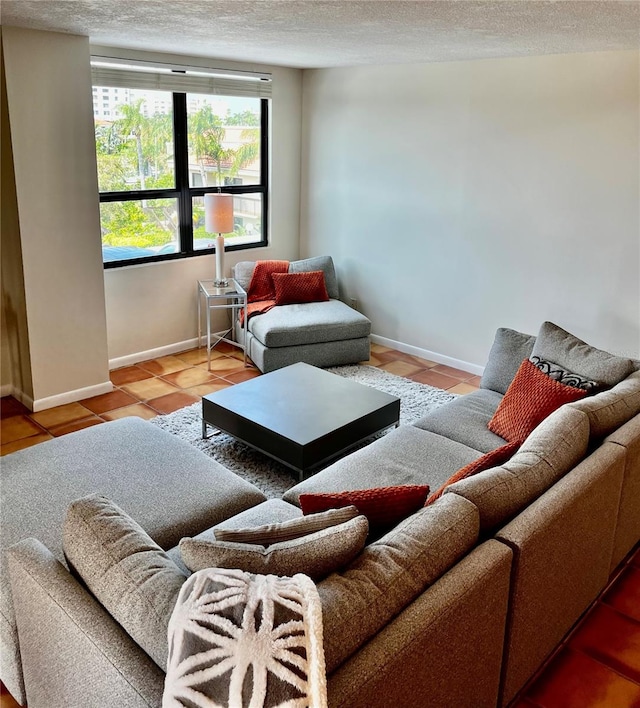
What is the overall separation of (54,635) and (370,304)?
168 inches

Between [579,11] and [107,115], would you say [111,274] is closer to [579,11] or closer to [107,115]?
[107,115]

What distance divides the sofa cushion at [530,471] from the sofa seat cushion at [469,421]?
599 millimetres

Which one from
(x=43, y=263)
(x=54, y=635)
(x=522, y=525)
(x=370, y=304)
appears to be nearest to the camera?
(x=54, y=635)

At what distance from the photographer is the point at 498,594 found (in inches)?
74.1

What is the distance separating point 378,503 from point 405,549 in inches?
9.5

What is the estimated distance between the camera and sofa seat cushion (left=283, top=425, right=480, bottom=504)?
2.73m

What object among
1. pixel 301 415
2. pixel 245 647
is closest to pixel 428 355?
pixel 301 415

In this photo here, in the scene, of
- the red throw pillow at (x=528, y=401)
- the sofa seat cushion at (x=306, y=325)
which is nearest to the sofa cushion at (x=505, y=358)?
the red throw pillow at (x=528, y=401)

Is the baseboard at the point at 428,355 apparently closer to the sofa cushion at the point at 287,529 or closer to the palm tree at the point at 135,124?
the palm tree at the point at 135,124

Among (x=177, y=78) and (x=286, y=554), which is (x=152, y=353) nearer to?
(x=177, y=78)

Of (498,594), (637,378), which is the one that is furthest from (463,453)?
(498,594)

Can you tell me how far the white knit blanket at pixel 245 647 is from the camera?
1.30m

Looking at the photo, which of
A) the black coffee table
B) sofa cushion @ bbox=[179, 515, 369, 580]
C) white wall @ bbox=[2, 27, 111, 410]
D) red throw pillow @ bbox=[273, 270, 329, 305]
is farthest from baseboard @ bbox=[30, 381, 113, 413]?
sofa cushion @ bbox=[179, 515, 369, 580]

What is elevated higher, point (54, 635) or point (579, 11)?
point (579, 11)
